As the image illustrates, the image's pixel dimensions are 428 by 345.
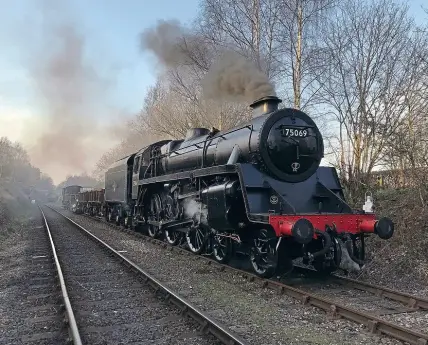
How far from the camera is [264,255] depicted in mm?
7777

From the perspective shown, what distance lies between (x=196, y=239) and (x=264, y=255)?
11.2 ft

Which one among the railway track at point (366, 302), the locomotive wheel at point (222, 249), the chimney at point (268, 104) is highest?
the chimney at point (268, 104)

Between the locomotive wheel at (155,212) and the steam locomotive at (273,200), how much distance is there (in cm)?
276

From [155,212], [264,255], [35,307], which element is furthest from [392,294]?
[155,212]

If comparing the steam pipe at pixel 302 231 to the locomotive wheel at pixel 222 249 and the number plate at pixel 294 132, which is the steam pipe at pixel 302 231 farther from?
the locomotive wheel at pixel 222 249

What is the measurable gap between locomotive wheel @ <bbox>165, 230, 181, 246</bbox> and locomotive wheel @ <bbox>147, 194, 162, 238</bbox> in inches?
23.0

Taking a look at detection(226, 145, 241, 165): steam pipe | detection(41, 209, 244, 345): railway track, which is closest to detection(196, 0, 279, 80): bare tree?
detection(226, 145, 241, 165): steam pipe

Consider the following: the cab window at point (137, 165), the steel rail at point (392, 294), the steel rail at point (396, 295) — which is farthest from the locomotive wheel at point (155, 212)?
the steel rail at point (396, 295)

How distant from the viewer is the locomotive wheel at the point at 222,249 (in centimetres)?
922

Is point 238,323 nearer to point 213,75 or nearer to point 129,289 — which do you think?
point 129,289

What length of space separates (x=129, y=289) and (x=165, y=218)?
18.2ft

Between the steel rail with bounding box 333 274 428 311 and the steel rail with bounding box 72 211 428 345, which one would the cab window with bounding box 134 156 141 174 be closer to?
the steel rail with bounding box 72 211 428 345

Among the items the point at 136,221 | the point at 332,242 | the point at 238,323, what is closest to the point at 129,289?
the point at 238,323

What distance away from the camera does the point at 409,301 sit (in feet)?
20.0
